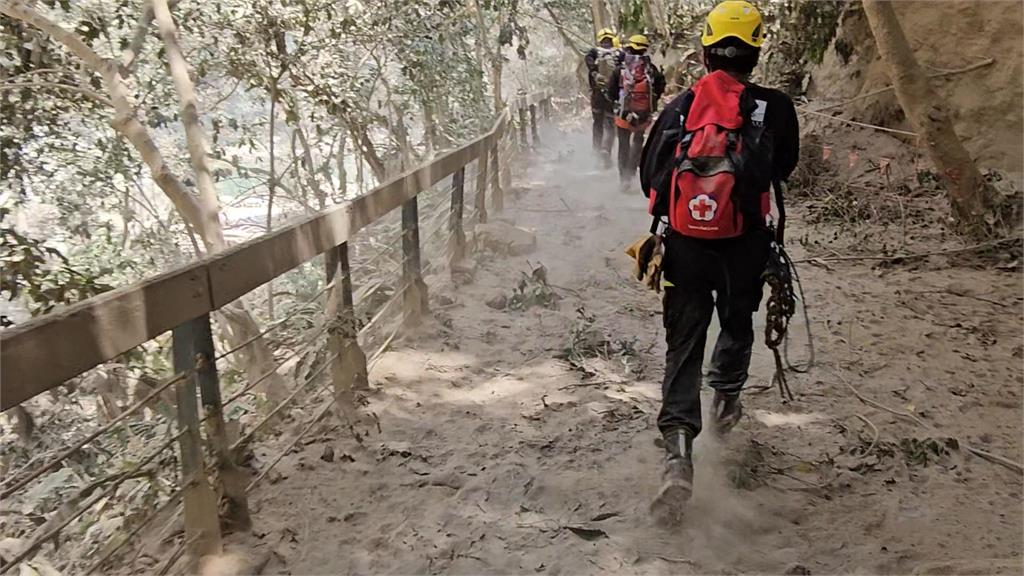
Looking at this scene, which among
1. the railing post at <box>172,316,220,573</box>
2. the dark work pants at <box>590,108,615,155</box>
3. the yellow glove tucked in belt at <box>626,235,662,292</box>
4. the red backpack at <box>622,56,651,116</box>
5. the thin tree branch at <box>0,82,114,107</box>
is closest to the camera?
the railing post at <box>172,316,220,573</box>

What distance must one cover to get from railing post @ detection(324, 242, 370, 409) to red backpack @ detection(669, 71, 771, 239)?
6.11 ft

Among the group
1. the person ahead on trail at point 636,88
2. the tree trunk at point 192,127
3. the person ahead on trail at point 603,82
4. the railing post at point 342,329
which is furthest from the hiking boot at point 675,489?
the person ahead on trail at point 603,82

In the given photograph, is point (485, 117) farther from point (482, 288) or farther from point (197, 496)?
point (197, 496)

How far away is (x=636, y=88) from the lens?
973 centimetres

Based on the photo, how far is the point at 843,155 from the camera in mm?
9156

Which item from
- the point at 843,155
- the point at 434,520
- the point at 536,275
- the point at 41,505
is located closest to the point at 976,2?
the point at 843,155

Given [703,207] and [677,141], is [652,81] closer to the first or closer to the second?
[677,141]

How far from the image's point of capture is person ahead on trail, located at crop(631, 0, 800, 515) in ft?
10.0

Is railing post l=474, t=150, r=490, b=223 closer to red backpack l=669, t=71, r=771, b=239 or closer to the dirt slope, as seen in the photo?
the dirt slope

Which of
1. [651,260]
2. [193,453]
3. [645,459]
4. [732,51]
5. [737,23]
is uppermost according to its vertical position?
[737,23]

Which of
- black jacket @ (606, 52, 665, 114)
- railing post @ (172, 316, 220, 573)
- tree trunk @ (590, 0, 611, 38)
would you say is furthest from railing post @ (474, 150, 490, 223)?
tree trunk @ (590, 0, 611, 38)

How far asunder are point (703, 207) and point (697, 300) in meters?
0.46

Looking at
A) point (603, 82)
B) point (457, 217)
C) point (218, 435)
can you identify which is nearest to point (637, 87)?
point (603, 82)

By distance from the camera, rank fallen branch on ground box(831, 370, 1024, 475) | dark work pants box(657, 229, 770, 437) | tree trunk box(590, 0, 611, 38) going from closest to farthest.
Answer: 1. dark work pants box(657, 229, 770, 437)
2. fallen branch on ground box(831, 370, 1024, 475)
3. tree trunk box(590, 0, 611, 38)
